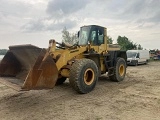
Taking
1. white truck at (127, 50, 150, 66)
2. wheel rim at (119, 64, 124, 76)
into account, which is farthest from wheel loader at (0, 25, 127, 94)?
white truck at (127, 50, 150, 66)

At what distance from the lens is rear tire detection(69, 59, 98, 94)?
725 centimetres

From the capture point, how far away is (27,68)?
7445mm

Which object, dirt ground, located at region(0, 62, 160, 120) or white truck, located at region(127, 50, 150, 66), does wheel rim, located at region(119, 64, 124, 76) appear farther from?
white truck, located at region(127, 50, 150, 66)

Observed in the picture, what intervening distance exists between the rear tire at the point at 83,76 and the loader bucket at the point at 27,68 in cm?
110

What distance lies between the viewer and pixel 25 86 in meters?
5.51

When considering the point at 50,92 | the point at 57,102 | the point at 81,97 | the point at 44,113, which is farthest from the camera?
the point at 50,92

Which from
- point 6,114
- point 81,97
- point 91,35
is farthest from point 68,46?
point 6,114

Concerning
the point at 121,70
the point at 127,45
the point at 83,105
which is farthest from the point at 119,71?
the point at 127,45

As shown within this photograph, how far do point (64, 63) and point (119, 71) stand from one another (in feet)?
13.0

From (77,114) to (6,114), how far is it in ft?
6.21

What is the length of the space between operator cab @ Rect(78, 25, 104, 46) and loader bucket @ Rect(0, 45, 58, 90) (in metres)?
2.78

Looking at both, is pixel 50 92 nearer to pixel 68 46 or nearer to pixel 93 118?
pixel 68 46

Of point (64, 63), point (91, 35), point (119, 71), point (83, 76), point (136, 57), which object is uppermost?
point (91, 35)

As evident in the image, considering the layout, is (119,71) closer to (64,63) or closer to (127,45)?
(64,63)
